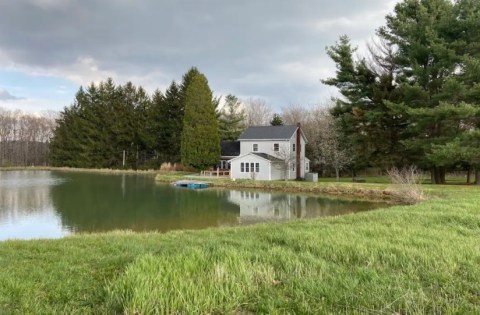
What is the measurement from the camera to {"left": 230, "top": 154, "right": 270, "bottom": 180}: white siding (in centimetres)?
3169

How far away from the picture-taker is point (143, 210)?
1698 cm

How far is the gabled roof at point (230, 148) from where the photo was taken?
41.8 metres

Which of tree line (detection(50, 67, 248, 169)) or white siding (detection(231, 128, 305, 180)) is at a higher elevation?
tree line (detection(50, 67, 248, 169))

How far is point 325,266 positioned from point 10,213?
1523 cm

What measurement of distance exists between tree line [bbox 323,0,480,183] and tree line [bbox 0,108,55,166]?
55.4m

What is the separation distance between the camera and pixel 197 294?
10.5ft

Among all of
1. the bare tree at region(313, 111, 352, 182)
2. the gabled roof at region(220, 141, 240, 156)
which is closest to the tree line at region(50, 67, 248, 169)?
the gabled roof at region(220, 141, 240, 156)

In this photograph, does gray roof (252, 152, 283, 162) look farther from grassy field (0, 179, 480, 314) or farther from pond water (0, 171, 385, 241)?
grassy field (0, 179, 480, 314)

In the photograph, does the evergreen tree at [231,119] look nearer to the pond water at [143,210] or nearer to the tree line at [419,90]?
the tree line at [419,90]

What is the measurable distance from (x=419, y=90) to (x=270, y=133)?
52.3 feet

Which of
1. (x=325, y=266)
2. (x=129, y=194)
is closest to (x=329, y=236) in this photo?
(x=325, y=266)

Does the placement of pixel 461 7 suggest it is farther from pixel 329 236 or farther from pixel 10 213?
pixel 10 213

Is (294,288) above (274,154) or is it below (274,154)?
below

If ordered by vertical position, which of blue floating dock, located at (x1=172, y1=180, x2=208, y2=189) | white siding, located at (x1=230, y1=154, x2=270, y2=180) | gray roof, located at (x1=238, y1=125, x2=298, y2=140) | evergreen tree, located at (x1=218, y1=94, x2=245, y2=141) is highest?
evergreen tree, located at (x1=218, y1=94, x2=245, y2=141)
